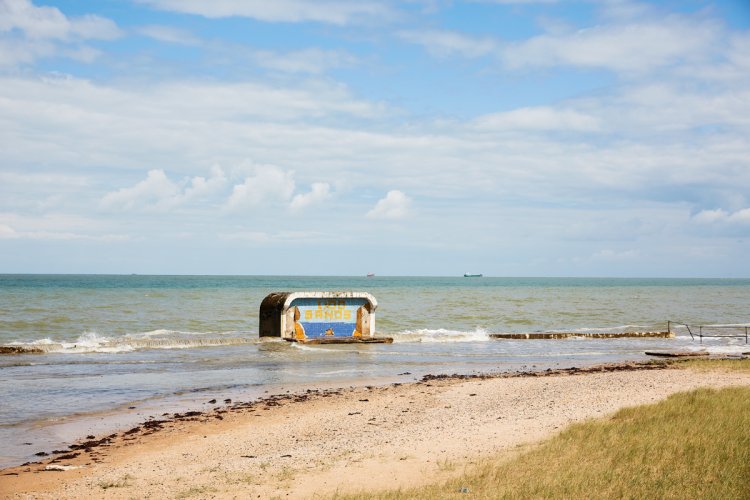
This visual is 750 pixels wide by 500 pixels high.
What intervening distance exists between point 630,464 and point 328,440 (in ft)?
16.2

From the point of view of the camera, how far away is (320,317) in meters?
30.8

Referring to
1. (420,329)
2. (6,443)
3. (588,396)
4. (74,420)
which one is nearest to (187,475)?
(6,443)

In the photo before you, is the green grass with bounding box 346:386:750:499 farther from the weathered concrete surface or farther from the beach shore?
the weathered concrete surface

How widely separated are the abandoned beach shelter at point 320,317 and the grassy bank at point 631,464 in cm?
1929

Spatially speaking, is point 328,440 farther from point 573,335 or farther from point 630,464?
point 573,335

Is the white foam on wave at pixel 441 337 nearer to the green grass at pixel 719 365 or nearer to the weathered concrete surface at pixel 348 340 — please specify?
the weathered concrete surface at pixel 348 340

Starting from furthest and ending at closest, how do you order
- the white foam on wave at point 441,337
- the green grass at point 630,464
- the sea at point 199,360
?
the white foam on wave at point 441,337 → the sea at point 199,360 → the green grass at point 630,464

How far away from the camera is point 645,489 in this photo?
830 cm

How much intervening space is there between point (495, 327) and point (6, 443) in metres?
34.3

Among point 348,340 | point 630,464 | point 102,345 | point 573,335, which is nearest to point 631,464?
point 630,464

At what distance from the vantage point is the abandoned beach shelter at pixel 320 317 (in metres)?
30.3

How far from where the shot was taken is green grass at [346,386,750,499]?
830cm

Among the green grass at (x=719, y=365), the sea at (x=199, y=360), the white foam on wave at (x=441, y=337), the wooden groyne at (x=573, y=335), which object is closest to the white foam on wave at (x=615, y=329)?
the sea at (x=199, y=360)

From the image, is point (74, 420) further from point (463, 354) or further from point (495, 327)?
point (495, 327)
